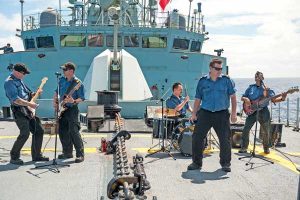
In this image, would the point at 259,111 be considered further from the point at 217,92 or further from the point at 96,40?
the point at 96,40

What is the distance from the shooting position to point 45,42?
19016 mm

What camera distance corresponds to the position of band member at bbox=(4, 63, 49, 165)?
6594 mm

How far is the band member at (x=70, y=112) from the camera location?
7009 millimetres

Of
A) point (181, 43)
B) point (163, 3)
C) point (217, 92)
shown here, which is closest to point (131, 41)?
point (163, 3)

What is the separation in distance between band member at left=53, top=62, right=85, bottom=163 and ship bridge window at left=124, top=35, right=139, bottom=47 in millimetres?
11184

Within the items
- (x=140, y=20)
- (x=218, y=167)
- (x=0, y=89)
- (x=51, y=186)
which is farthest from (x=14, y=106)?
(x=140, y=20)

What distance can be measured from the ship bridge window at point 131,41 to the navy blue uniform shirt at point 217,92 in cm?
1210

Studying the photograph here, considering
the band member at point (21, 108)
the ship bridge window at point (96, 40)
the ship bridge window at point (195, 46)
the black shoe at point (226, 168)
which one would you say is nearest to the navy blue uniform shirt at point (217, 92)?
the black shoe at point (226, 168)

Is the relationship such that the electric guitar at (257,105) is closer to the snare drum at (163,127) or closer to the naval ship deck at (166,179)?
the naval ship deck at (166,179)

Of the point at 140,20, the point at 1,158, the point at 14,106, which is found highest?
the point at 140,20

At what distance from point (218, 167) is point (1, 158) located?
4.05 m

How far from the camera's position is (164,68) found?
59.9 feet

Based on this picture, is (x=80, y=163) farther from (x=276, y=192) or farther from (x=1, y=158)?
(x=276, y=192)

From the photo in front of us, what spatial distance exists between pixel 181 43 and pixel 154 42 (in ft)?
5.26
